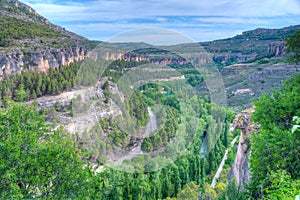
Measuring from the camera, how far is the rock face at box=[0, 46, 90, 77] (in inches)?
853

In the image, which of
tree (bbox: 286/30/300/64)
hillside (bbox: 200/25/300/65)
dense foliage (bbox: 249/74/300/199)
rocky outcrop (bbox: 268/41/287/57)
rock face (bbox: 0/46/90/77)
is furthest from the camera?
hillside (bbox: 200/25/300/65)

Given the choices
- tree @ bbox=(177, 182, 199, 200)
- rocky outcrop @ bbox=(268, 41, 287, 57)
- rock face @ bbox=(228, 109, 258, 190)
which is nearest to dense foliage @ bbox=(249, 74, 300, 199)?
rock face @ bbox=(228, 109, 258, 190)

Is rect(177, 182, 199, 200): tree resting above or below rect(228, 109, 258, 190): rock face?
below

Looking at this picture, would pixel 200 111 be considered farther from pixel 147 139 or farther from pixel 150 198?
pixel 150 198

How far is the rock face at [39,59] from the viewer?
71.1 feet

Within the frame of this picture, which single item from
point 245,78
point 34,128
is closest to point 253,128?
point 34,128

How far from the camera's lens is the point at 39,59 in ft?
81.6

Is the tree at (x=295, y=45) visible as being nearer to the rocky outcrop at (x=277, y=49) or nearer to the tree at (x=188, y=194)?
the tree at (x=188, y=194)

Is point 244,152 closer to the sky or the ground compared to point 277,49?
closer to the ground

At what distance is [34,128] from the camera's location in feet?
16.6

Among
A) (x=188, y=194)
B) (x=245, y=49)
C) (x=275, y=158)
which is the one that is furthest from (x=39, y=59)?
(x=245, y=49)

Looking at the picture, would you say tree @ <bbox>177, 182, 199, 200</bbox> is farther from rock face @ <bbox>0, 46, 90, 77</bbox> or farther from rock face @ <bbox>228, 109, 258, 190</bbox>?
rock face @ <bbox>0, 46, 90, 77</bbox>

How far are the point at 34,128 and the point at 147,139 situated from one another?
5789 mm

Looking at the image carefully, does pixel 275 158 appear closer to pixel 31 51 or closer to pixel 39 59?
pixel 39 59
